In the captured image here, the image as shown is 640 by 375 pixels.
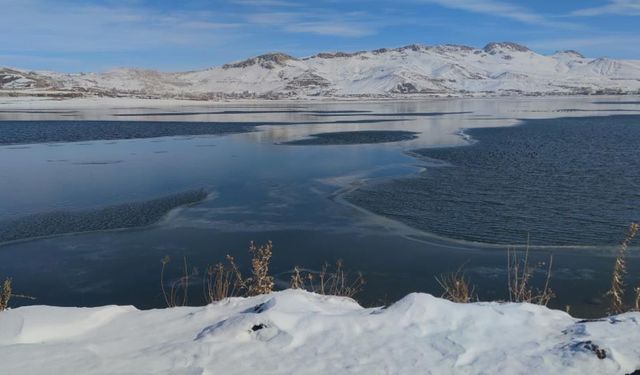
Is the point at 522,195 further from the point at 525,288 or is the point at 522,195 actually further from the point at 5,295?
the point at 5,295

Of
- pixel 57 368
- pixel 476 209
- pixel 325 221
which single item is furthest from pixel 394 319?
pixel 476 209

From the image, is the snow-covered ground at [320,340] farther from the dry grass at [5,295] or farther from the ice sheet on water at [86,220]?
the ice sheet on water at [86,220]

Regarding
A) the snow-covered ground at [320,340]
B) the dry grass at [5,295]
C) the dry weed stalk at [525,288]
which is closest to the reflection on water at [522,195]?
the dry weed stalk at [525,288]

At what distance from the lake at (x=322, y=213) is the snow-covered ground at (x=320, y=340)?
11.2 ft

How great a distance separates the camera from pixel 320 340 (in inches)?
153

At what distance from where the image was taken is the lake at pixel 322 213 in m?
8.70

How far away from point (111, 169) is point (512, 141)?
18.9 meters

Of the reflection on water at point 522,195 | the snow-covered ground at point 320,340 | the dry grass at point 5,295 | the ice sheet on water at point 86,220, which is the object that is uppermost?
the snow-covered ground at point 320,340

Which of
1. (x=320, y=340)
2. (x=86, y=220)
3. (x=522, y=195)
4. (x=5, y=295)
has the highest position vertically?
(x=320, y=340)

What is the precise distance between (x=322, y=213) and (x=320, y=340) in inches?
348

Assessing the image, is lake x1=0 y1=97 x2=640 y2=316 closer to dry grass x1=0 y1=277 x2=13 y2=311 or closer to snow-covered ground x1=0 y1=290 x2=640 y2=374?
dry grass x1=0 y1=277 x2=13 y2=311

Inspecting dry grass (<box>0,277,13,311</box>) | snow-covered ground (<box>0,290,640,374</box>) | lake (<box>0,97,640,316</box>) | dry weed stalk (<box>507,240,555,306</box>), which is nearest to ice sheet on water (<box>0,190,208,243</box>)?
lake (<box>0,97,640,316</box>)

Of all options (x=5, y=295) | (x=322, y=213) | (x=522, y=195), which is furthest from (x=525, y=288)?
(x=522, y=195)

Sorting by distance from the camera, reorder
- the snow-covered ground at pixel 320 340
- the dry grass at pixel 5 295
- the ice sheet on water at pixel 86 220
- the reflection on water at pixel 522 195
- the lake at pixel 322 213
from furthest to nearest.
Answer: the ice sheet on water at pixel 86 220
the reflection on water at pixel 522 195
the lake at pixel 322 213
the dry grass at pixel 5 295
the snow-covered ground at pixel 320 340
